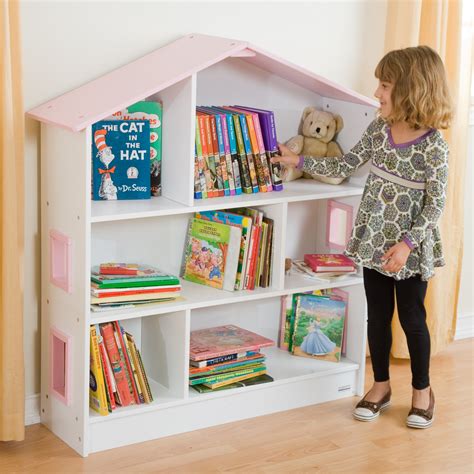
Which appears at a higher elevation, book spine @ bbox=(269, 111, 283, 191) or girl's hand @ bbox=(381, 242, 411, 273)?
book spine @ bbox=(269, 111, 283, 191)

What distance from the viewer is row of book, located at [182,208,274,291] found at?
2551mm

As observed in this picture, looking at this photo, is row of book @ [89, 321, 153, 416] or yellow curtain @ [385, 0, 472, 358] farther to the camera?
yellow curtain @ [385, 0, 472, 358]

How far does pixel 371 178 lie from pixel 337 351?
0.60 m

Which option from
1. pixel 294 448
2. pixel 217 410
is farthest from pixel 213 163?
pixel 294 448

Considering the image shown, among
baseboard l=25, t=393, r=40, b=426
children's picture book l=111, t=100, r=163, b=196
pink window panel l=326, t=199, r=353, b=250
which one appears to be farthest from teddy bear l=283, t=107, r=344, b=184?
baseboard l=25, t=393, r=40, b=426

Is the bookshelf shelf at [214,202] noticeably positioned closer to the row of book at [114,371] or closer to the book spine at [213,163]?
the book spine at [213,163]

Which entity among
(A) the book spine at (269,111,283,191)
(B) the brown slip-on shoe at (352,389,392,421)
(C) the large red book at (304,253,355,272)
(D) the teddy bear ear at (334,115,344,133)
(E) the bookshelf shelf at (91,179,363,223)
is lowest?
(B) the brown slip-on shoe at (352,389,392,421)

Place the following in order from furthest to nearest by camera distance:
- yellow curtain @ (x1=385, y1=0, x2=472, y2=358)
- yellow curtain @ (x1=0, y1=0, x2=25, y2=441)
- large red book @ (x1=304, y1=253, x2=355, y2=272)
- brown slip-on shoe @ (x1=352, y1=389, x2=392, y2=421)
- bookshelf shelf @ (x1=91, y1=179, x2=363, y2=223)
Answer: yellow curtain @ (x1=385, y1=0, x2=472, y2=358)
large red book @ (x1=304, y1=253, x2=355, y2=272)
brown slip-on shoe @ (x1=352, y1=389, x2=392, y2=421)
bookshelf shelf @ (x1=91, y1=179, x2=363, y2=223)
yellow curtain @ (x1=0, y1=0, x2=25, y2=441)

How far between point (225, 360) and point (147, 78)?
84cm

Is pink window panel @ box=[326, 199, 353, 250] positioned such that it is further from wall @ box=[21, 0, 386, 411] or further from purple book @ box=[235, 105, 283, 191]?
wall @ box=[21, 0, 386, 411]

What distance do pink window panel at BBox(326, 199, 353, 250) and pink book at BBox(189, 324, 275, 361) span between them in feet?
1.31

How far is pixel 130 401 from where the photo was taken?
96.8 inches

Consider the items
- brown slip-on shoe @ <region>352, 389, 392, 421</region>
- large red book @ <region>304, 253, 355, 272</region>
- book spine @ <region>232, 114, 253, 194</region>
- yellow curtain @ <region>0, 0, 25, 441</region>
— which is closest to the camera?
yellow curtain @ <region>0, 0, 25, 441</region>

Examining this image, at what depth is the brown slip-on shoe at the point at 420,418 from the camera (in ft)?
8.59
